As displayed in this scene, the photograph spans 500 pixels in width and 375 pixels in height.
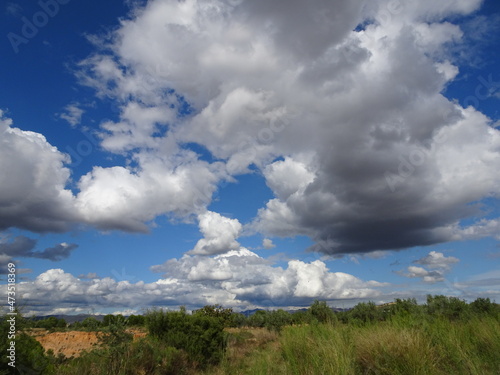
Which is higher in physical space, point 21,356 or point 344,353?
point 21,356

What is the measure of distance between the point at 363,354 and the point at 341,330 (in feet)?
5.28

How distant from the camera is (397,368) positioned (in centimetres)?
699

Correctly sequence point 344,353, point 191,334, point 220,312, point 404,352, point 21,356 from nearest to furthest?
1. point 404,352
2. point 21,356
3. point 344,353
4. point 191,334
5. point 220,312

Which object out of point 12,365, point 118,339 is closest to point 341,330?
point 118,339

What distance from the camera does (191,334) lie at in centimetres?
1574

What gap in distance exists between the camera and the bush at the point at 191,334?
49.8 feet

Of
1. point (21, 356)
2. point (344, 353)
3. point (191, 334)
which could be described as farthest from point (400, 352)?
point (191, 334)

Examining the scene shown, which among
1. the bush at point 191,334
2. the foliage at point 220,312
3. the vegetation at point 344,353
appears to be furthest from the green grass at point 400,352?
the foliage at point 220,312

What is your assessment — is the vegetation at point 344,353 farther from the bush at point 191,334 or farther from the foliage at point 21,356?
the bush at point 191,334

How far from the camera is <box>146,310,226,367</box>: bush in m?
15.2

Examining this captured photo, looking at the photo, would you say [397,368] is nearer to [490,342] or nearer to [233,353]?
[490,342]

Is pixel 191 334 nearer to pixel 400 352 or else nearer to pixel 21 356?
pixel 21 356

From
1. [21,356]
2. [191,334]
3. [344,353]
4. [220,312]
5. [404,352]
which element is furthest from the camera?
[220,312]

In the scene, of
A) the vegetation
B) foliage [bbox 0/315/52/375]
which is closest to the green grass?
the vegetation
